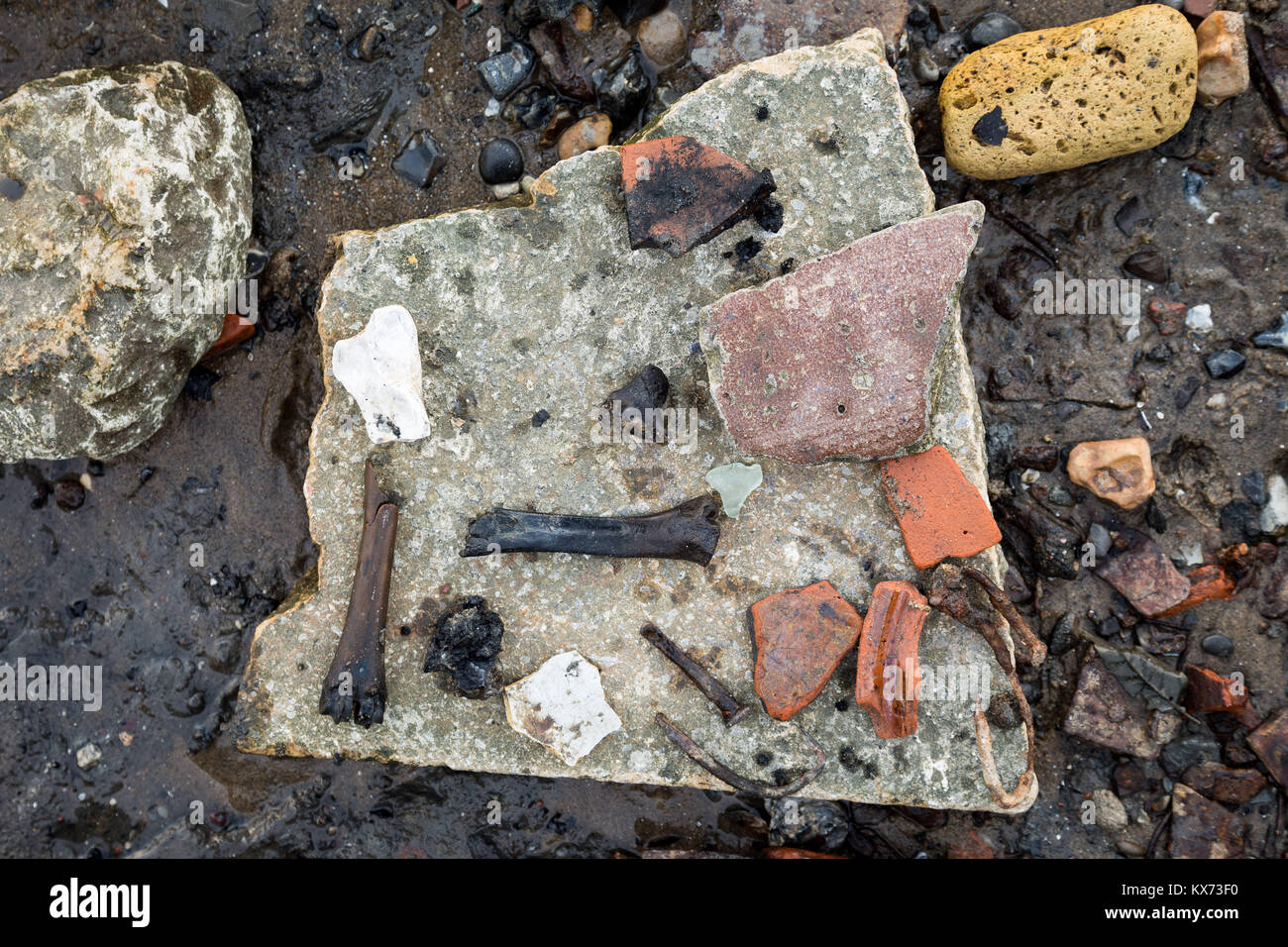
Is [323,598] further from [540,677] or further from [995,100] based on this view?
[995,100]

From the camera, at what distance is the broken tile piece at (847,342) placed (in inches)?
124

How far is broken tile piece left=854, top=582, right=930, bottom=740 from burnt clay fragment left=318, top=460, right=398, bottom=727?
203 centimetres

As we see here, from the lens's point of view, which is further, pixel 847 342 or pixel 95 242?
pixel 95 242

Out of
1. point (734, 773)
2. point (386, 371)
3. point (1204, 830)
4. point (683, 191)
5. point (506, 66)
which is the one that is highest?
point (506, 66)

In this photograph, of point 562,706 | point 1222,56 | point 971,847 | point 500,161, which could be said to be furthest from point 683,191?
point 971,847

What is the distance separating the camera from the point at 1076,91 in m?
3.44

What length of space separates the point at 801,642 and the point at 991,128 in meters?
2.34

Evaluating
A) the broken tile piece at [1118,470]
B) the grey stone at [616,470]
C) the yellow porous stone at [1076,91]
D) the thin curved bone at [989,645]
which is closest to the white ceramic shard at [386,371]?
the grey stone at [616,470]

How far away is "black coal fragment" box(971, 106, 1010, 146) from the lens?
3504mm

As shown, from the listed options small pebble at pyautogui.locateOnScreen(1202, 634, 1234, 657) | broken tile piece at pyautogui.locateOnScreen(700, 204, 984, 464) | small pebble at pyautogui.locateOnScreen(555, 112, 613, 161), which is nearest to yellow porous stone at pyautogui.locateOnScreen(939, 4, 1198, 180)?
broken tile piece at pyautogui.locateOnScreen(700, 204, 984, 464)

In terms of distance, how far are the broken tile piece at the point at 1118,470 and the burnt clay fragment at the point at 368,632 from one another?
3108 mm

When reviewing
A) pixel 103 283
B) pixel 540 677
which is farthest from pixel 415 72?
pixel 540 677

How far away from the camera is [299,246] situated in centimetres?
403

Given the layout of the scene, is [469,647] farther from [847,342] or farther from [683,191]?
[683,191]
